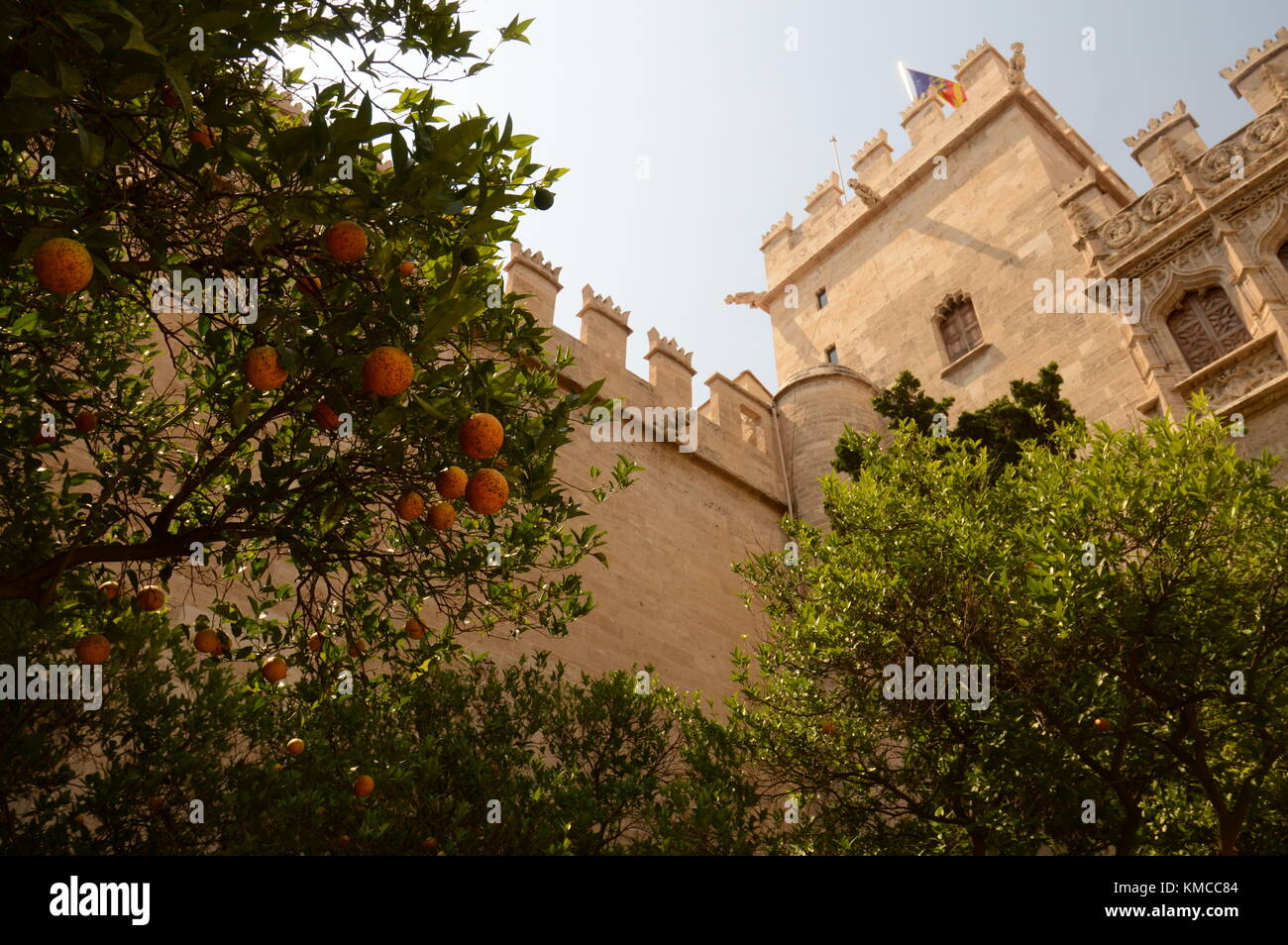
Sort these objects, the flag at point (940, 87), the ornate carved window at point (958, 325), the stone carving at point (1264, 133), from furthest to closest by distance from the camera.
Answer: the flag at point (940, 87), the ornate carved window at point (958, 325), the stone carving at point (1264, 133)

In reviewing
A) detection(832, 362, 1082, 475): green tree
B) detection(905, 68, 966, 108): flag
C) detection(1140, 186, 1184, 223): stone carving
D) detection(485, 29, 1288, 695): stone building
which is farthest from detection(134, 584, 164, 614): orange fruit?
detection(905, 68, 966, 108): flag

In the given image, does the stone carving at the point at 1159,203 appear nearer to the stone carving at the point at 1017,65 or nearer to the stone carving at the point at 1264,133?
the stone carving at the point at 1264,133

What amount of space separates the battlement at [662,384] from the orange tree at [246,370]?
7645 millimetres

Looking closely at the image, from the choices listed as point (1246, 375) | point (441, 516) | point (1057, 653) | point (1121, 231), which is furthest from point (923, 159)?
point (441, 516)

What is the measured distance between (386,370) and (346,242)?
→ 442mm

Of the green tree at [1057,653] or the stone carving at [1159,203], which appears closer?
the green tree at [1057,653]

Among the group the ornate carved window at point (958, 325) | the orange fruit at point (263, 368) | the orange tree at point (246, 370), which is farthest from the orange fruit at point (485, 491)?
the ornate carved window at point (958, 325)

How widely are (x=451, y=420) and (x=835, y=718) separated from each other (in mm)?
4731

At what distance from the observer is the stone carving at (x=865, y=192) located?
18.2m

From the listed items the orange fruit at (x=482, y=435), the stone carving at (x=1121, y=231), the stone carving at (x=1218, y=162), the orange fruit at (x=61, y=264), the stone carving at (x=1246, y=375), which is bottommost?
→ the orange fruit at (x=482, y=435)

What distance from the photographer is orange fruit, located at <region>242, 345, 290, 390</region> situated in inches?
103

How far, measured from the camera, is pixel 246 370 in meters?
2.62

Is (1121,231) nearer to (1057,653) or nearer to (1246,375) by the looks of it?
(1246,375)
